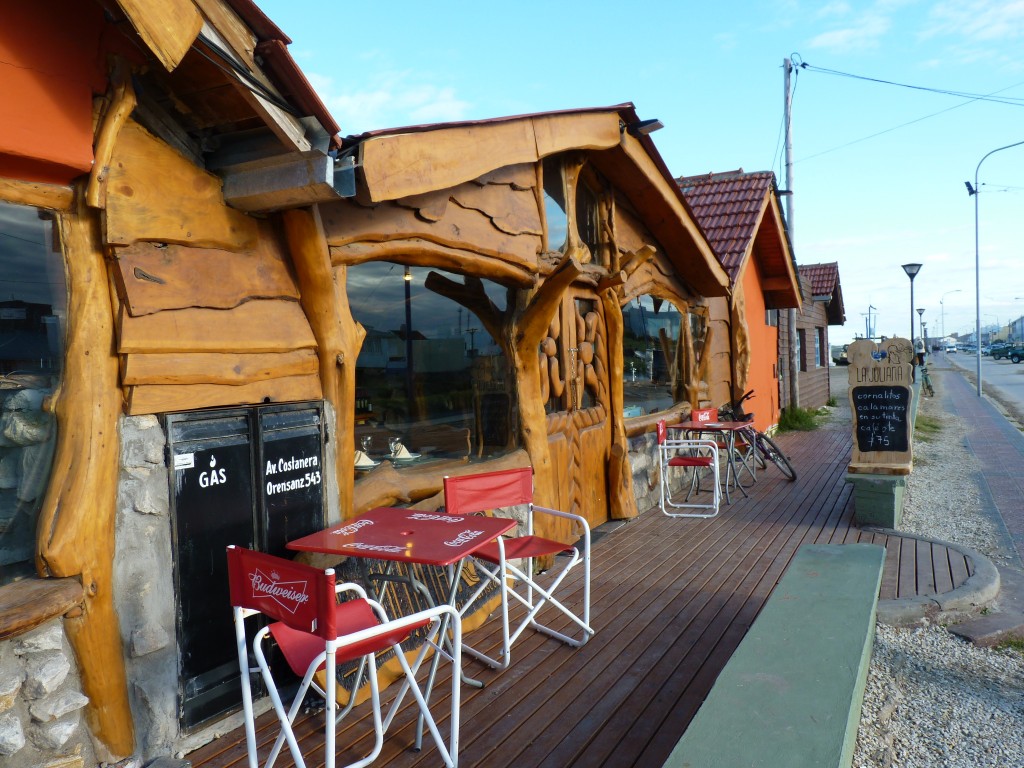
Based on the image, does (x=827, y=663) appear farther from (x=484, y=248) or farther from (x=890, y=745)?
(x=484, y=248)

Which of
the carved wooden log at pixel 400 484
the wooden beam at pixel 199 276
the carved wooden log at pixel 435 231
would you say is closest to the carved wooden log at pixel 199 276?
the wooden beam at pixel 199 276

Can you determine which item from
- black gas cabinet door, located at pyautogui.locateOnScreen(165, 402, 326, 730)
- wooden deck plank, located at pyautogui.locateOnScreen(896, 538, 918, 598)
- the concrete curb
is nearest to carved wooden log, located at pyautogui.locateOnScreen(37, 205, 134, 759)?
black gas cabinet door, located at pyautogui.locateOnScreen(165, 402, 326, 730)

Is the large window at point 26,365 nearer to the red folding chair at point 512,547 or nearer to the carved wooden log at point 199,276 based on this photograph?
the carved wooden log at point 199,276

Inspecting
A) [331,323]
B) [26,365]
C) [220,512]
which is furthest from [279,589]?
[331,323]

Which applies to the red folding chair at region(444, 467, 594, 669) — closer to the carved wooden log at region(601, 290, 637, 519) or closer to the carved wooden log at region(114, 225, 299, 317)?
the carved wooden log at region(114, 225, 299, 317)

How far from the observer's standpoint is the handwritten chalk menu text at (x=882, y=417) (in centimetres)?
666

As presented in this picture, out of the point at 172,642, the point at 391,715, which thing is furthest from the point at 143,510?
the point at 391,715

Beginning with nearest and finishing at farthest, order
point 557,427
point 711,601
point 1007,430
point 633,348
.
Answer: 1. point 711,601
2. point 557,427
3. point 633,348
4. point 1007,430

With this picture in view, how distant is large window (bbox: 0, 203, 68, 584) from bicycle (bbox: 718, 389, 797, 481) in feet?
24.2

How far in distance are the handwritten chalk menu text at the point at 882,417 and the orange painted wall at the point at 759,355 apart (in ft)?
14.3

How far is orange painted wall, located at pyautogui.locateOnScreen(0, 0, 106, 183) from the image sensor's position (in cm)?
235

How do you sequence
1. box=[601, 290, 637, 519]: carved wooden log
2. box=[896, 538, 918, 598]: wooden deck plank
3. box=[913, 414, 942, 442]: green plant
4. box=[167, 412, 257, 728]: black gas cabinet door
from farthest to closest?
box=[913, 414, 942, 442]: green plant, box=[601, 290, 637, 519]: carved wooden log, box=[896, 538, 918, 598]: wooden deck plank, box=[167, 412, 257, 728]: black gas cabinet door

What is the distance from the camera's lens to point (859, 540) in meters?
5.91

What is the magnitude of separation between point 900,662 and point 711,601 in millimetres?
1076
